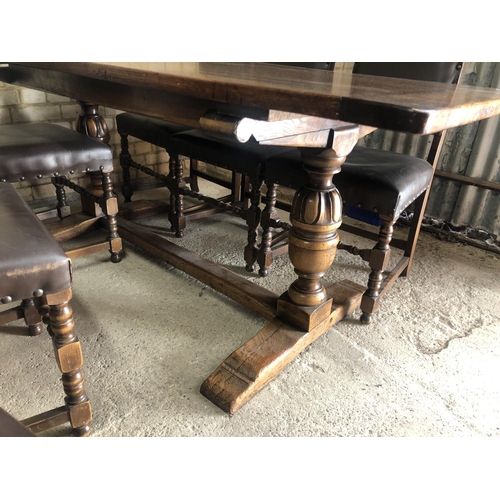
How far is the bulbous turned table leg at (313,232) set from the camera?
4.13 ft

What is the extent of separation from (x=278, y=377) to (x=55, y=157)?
1.28 m

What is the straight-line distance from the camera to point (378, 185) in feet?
4.87

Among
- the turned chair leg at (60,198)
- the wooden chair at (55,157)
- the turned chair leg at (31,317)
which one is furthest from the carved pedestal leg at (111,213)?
the turned chair leg at (31,317)

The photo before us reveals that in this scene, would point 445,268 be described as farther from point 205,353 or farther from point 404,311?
point 205,353

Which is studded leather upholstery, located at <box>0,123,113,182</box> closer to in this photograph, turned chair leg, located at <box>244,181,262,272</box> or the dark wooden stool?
the dark wooden stool

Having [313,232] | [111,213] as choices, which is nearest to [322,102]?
[313,232]

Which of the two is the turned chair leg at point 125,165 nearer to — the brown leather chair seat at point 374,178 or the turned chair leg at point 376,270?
the brown leather chair seat at point 374,178

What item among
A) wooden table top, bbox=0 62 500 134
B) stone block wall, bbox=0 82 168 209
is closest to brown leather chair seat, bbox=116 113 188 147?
stone block wall, bbox=0 82 168 209

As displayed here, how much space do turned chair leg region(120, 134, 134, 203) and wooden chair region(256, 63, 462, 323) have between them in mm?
1146

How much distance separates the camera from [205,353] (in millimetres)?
1556

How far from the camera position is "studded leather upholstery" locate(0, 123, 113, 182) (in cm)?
173

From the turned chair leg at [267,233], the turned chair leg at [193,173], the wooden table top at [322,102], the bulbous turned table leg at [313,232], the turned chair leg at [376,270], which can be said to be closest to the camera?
the wooden table top at [322,102]

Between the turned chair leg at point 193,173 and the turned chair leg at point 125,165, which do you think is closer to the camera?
the turned chair leg at point 125,165
